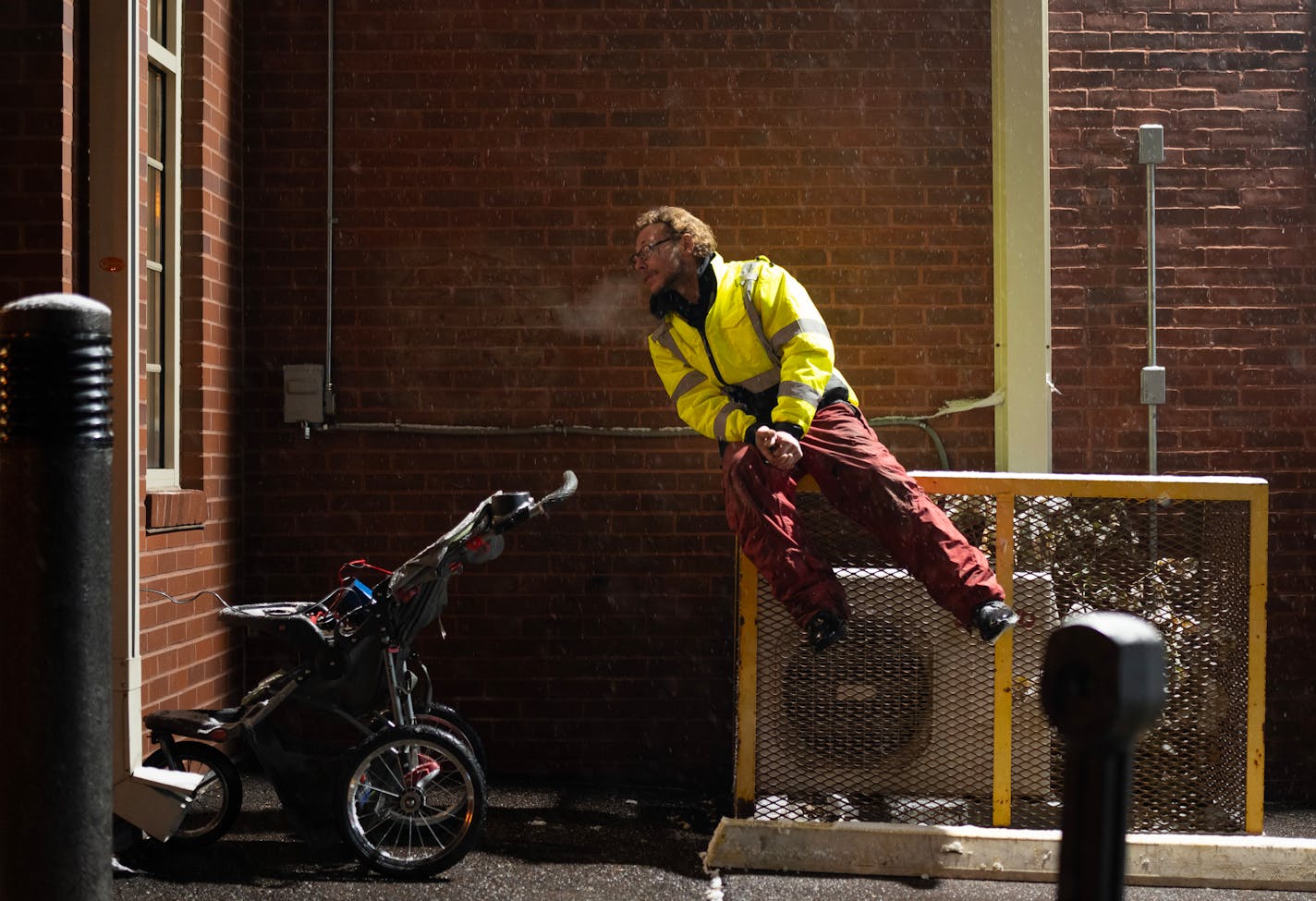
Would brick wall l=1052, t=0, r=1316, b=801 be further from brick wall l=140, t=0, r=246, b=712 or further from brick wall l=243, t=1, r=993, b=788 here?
brick wall l=140, t=0, r=246, b=712

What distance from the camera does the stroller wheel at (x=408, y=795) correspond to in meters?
5.08

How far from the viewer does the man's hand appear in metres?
5.35

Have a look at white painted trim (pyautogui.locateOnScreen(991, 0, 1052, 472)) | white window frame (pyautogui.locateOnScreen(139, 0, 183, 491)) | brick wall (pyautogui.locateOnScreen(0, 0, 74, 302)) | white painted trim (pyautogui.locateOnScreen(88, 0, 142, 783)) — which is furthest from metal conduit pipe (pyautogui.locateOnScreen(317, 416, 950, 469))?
brick wall (pyautogui.locateOnScreen(0, 0, 74, 302))

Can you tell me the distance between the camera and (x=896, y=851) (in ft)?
17.8

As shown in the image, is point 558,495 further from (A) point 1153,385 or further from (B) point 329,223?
(A) point 1153,385

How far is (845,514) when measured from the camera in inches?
220

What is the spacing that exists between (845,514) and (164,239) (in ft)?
10.9

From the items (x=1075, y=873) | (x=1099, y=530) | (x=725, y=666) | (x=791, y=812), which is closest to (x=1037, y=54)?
(x=1099, y=530)

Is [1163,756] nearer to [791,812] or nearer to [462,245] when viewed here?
[791,812]

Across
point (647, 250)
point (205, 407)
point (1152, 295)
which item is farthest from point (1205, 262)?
point (205, 407)

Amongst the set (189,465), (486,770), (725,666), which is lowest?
(486,770)

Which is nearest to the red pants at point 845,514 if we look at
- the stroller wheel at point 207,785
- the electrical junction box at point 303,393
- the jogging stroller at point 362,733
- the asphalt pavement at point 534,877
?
the jogging stroller at point 362,733

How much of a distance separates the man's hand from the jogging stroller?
0.80 meters

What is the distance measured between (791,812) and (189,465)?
3.14 metres
